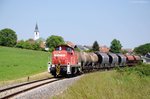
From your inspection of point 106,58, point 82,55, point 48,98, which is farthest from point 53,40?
point 48,98

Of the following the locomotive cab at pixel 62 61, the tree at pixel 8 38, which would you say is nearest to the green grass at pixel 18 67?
the locomotive cab at pixel 62 61

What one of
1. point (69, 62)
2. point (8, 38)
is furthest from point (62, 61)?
point (8, 38)

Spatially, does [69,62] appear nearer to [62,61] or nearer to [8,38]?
[62,61]

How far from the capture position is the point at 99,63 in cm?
4912

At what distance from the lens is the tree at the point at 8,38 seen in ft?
533

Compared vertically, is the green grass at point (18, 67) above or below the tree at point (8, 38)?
below

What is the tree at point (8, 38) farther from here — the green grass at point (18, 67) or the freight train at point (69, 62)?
the freight train at point (69, 62)

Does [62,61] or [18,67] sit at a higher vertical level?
[62,61]

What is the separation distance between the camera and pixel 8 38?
534 feet

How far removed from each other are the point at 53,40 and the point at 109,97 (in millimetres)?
170763

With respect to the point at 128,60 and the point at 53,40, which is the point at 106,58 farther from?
the point at 53,40

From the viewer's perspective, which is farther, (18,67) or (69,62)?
(18,67)

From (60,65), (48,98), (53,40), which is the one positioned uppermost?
(53,40)

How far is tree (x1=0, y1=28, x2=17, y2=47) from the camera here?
16238 centimetres
